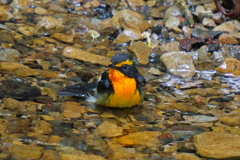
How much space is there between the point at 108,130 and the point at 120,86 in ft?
2.39

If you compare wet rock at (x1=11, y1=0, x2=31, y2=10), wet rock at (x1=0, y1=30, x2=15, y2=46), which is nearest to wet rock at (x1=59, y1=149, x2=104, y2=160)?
wet rock at (x1=0, y1=30, x2=15, y2=46)

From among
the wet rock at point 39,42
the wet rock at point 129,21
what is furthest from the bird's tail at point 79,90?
the wet rock at point 129,21

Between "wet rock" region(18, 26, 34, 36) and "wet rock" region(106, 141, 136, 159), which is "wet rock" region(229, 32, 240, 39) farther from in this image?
"wet rock" region(106, 141, 136, 159)

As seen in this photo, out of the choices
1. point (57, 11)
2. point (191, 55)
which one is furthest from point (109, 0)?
point (191, 55)

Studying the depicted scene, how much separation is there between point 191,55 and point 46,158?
3890mm

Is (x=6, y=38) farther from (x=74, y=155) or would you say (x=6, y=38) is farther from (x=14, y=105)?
(x=74, y=155)

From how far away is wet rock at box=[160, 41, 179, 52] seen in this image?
7.09 meters

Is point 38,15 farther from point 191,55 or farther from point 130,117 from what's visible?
point 130,117

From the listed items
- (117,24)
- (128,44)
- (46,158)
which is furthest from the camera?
(117,24)

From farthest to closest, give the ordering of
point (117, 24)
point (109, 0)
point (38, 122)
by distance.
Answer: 1. point (109, 0)
2. point (117, 24)
3. point (38, 122)

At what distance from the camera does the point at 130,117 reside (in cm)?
486

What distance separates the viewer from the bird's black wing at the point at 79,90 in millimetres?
5055

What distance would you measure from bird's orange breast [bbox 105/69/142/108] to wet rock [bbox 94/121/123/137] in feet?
1.57

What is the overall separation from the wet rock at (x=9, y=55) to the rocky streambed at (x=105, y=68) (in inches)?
0.6
